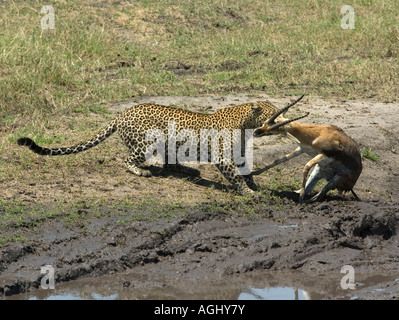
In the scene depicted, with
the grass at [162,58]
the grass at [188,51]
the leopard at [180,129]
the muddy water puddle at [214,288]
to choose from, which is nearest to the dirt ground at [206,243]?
the muddy water puddle at [214,288]

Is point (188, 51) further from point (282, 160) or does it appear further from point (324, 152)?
point (324, 152)

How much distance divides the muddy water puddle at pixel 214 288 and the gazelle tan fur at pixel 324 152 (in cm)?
155

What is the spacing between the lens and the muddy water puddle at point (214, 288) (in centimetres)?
698

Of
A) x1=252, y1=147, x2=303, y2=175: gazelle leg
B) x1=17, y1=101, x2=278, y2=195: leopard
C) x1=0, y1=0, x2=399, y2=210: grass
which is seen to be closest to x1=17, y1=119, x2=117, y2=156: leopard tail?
x1=17, y1=101, x2=278, y2=195: leopard

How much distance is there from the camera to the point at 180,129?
9.56 m

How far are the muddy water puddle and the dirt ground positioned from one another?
0.04ft

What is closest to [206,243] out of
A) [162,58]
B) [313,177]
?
[313,177]

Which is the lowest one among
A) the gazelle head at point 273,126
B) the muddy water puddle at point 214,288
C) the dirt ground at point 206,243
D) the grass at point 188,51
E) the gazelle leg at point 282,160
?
the muddy water puddle at point 214,288

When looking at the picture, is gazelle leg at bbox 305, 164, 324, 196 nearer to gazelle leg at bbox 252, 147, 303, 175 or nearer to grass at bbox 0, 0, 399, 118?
gazelle leg at bbox 252, 147, 303, 175

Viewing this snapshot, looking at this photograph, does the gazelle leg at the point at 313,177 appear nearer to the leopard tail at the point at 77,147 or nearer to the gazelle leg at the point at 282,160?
the gazelle leg at the point at 282,160

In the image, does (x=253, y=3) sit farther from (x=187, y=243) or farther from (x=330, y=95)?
(x=187, y=243)

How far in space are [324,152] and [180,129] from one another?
1.77 m
